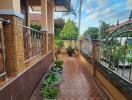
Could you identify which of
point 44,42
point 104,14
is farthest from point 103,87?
point 104,14

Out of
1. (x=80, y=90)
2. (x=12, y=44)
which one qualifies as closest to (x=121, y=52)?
(x=80, y=90)

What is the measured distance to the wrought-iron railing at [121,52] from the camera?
3.56m

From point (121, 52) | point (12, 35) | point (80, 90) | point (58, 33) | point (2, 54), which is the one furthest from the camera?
point (58, 33)

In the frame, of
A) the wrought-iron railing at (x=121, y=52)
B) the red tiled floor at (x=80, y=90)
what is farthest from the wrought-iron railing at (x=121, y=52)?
the red tiled floor at (x=80, y=90)

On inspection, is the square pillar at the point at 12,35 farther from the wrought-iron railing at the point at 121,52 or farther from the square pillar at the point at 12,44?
the wrought-iron railing at the point at 121,52

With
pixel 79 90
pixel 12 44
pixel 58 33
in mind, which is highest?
pixel 58 33

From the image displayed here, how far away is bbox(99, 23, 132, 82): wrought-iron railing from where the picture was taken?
11.7 ft

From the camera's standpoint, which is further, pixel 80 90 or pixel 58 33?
pixel 58 33

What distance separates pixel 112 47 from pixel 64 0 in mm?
5980

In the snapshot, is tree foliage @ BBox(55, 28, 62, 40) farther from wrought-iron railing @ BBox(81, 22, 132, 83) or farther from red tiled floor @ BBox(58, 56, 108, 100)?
wrought-iron railing @ BBox(81, 22, 132, 83)

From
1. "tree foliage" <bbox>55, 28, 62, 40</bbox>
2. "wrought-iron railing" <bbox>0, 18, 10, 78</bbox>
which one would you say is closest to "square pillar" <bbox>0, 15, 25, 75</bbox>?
"wrought-iron railing" <bbox>0, 18, 10, 78</bbox>

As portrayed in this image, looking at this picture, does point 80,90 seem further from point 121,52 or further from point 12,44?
point 12,44

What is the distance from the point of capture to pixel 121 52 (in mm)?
3895

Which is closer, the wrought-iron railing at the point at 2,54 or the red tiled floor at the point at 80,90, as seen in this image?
the wrought-iron railing at the point at 2,54
